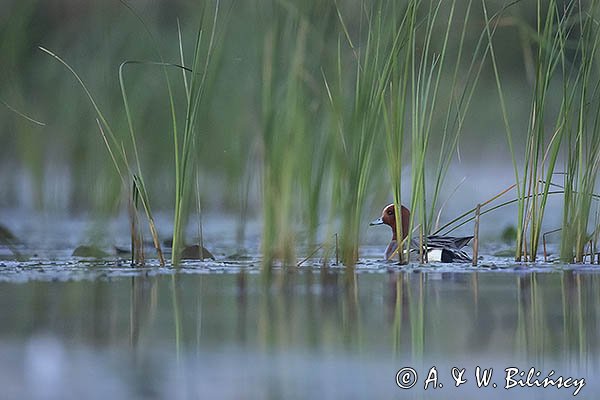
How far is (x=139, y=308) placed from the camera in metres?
3.89

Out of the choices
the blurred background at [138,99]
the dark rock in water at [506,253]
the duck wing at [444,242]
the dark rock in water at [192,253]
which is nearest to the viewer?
the blurred background at [138,99]

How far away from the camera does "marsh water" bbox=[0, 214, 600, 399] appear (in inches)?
107

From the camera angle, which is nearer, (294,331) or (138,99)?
(294,331)

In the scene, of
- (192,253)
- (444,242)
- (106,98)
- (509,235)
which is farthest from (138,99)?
(509,235)

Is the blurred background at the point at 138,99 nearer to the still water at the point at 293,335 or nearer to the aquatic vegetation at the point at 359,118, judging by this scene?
the aquatic vegetation at the point at 359,118

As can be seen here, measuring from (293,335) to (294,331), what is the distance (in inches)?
2.8

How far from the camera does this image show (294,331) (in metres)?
3.39

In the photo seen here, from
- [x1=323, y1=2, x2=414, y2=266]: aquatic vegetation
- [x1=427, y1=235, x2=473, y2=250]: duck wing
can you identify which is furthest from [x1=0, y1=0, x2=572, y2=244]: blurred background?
[x1=427, y1=235, x2=473, y2=250]: duck wing

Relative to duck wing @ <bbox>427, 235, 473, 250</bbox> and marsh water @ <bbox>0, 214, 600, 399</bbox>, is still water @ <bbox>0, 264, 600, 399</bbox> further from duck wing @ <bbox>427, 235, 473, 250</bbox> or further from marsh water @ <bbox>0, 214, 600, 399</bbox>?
duck wing @ <bbox>427, 235, 473, 250</bbox>

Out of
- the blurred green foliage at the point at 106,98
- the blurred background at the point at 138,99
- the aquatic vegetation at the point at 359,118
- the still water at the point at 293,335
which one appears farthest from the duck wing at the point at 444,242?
the aquatic vegetation at the point at 359,118

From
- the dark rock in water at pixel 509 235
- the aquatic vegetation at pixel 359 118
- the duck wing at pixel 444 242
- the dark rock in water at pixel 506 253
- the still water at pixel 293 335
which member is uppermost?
the aquatic vegetation at pixel 359 118

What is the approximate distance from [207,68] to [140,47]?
106 inches

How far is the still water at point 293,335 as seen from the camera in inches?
107

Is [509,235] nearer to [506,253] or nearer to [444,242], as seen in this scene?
[506,253]
